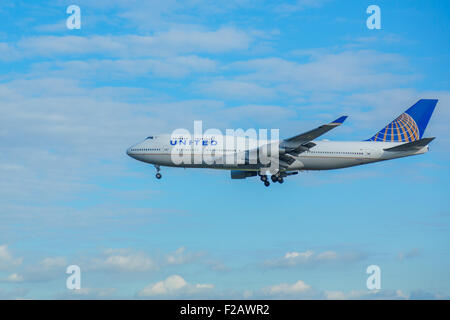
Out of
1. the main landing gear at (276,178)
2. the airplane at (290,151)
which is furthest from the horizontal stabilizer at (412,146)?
the main landing gear at (276,178)

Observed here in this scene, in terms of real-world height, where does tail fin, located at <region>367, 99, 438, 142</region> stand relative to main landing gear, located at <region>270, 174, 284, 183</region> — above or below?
above

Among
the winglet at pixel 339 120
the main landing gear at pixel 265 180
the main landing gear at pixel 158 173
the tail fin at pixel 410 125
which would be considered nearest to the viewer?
the winglet at pixel 339 120

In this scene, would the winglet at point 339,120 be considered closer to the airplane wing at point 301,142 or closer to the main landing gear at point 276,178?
the airplane wing at point 301,142

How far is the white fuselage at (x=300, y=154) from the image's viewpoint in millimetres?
80312

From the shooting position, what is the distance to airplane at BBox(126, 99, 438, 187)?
7894cm

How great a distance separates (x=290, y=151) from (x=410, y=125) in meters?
19.1

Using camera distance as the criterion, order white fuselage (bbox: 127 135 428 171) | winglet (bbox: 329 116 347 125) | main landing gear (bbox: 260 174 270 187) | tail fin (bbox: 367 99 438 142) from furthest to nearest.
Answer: tail fin (bbox: 367 99 438 142), main landing gear (bbox: 260 174 270 187), white fuselage (bbox: 127 135 428 171), winglet (bbox: 329 116 347 125)

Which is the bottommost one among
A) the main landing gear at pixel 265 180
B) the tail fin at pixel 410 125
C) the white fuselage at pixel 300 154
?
the main landing gear at pixel 265 180

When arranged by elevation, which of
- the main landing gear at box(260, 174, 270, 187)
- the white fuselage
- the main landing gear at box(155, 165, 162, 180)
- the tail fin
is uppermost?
the tail fin

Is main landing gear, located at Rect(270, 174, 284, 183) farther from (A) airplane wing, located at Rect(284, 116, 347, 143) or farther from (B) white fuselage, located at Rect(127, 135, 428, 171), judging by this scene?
(A) airplane wing, located at Rect(284, 116, 347, 143)

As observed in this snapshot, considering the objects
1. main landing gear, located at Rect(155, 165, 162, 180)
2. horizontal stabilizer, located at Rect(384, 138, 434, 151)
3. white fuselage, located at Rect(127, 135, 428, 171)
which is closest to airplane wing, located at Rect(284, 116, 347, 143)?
white fuselage, located at Rect(127, 135, 428, 171)

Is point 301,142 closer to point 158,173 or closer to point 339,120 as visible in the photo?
point 339,120
